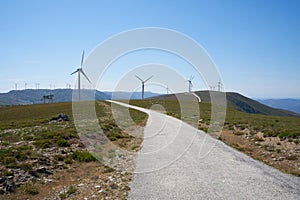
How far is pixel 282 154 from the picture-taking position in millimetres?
18438

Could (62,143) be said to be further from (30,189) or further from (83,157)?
(30,189)

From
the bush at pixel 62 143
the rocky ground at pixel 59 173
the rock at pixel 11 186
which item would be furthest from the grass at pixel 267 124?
the rock at pixel 11 186

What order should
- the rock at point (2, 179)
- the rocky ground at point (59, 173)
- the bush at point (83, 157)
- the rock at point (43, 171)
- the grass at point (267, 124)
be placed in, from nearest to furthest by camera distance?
the rocky ground at point (59, 173) < the rock at point (2, 179) < the rock at point (43, 171) < the bush at point (83, 157) < the grass at point (267, 124)

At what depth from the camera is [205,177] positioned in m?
12.6

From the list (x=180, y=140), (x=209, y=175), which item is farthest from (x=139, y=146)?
(x=209, y=175)

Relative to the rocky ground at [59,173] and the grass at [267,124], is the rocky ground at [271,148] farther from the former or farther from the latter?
the rocky ground at [59,173]

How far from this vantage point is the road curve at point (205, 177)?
10508 millimetres

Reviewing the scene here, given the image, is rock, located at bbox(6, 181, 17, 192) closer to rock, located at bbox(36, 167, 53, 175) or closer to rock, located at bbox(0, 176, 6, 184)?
rock, located at bbox(0, 176, 6, 184)

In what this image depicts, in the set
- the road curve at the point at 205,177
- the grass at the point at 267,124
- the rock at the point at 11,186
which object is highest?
the grass at the point at 267,124

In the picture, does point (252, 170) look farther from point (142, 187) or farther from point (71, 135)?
point (71, 135)

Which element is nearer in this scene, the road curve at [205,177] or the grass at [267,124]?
the road curve at [205,177]

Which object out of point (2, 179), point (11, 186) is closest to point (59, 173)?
point (2, 179)

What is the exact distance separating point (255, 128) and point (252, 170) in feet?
55.3

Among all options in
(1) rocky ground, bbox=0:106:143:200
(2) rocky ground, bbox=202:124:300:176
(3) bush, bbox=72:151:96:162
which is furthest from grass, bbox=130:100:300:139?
(3) bush, bbox=72:151:96:162
